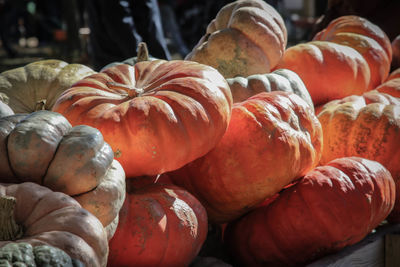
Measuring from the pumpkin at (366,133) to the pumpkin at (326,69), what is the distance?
31cm

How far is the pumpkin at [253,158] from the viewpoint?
1714mm

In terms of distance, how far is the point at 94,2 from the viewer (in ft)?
14.3

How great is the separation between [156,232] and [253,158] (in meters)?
0.43

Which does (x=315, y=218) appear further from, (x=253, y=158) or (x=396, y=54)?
(x=396, y=54)

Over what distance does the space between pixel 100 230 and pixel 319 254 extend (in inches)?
37.2

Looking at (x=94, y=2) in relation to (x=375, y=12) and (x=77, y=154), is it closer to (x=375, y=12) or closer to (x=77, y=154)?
(x=375, y=12)

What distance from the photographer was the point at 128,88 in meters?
1.68

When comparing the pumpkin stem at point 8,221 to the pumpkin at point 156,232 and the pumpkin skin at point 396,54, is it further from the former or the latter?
the pumpkin skin at point 396,54

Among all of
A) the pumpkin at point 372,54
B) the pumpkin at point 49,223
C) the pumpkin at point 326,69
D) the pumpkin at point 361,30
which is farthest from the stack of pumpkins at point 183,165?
the pumpkin at point 361,30

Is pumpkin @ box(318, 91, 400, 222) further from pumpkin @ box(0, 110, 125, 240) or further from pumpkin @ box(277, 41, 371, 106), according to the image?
pumpkin @ box(0, 110, 125, 240)

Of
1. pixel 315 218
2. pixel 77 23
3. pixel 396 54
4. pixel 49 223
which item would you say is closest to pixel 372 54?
pixel 396 54

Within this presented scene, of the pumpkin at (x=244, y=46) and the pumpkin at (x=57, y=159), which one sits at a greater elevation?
the pumpkin at (x=57, y=159)

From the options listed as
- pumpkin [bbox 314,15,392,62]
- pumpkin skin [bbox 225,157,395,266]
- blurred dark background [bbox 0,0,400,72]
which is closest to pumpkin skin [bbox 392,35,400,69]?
pumpkin [bbox 314,15,392,62]

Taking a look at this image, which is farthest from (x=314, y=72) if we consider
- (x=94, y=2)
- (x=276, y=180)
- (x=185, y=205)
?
(x=94, y=2)
